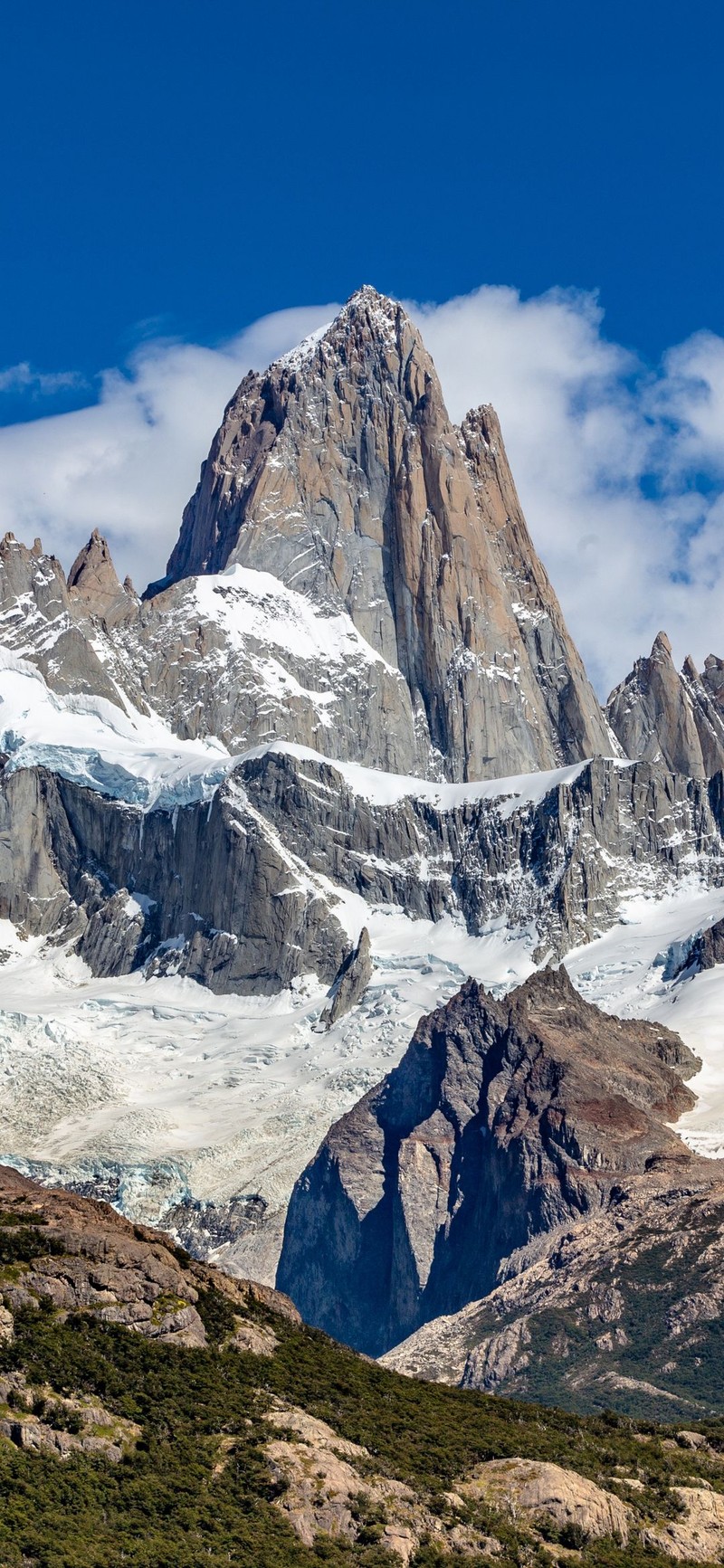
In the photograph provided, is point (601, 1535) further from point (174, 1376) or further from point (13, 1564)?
point (13, 1564)

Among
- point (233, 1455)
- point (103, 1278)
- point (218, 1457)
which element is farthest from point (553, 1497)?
point (103, 1278)

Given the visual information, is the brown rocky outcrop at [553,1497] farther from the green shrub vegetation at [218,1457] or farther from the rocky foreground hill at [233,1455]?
Answer: the green shrub vegetation at [218,1457]

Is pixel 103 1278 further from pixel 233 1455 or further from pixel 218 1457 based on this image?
pixel 233 1455

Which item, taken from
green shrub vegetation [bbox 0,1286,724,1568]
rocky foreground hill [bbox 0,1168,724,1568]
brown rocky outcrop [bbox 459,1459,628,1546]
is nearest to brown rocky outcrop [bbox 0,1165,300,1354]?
rocky foreground hill [bbox 0,1168,724,1568]

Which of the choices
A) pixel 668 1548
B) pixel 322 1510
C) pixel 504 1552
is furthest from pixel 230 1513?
pixel 668 1548

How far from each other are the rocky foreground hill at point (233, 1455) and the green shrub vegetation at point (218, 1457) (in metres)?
0.09

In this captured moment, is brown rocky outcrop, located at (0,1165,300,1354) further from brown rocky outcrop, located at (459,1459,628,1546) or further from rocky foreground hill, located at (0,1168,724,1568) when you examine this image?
brown rocky outcrop, located at (459,1459,628,1546)

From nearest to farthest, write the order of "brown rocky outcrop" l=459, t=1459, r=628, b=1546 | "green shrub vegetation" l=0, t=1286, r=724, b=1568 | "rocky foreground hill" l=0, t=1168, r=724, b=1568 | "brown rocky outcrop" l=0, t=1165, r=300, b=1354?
"green shrub vegetation" l=0, t=1286, r=724, b=1568 → "rocky foreground hill" l=0, t=1168, r=724, b=1568 → "brown rocky outcrop" l=459, t=1459, r=628, b=1546 → "brown rocky outcrop" l=0, t=1165, r=300, b=1354

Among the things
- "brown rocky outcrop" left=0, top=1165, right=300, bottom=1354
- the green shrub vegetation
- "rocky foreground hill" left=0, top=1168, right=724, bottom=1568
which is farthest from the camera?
"brown rocky outcrop" left=0, top=1165, right=300, bottom=1354

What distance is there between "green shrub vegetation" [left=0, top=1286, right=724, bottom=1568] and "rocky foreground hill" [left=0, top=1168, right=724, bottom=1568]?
0.29 ft

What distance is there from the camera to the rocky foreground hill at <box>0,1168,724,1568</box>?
283ft

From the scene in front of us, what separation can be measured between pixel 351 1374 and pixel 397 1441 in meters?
9.76

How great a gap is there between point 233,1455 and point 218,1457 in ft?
1.98

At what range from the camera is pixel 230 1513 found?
8819cm
